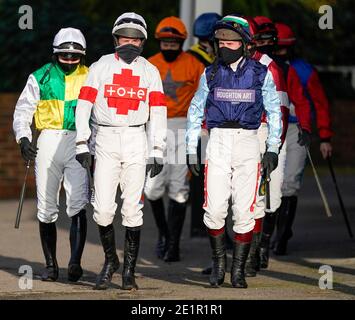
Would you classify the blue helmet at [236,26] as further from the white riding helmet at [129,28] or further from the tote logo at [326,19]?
the tote logo at [326,19]

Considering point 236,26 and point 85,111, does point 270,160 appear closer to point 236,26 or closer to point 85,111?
point 236,26

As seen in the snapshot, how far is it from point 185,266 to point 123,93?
2.41 metres

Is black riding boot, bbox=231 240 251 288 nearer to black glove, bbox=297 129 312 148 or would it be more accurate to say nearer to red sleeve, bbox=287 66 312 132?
black glove, bbox=297 129 312 148

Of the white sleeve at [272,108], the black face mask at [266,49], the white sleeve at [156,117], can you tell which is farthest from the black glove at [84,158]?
the black face mask at [266,49]

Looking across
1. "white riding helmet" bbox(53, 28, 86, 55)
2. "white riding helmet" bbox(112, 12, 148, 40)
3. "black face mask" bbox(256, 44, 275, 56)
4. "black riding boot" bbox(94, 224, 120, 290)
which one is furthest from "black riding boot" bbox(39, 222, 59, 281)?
"black face mask" bbox(256, 44, 275, 56)

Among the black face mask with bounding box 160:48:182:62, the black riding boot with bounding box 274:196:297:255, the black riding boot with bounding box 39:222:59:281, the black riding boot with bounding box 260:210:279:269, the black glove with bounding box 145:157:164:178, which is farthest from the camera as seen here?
the black riding boot with bounding box 274:196:297:255

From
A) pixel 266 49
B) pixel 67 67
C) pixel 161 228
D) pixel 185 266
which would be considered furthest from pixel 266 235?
pixel 67 67

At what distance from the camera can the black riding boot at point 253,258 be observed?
36.4ft

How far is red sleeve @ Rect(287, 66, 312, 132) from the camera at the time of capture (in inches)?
481

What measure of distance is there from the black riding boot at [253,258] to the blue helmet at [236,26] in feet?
6.03

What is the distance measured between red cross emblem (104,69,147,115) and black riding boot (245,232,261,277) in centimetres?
184

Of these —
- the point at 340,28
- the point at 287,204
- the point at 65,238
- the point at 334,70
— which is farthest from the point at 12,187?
the point at 334,70

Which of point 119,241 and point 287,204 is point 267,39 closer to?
point 287,204
